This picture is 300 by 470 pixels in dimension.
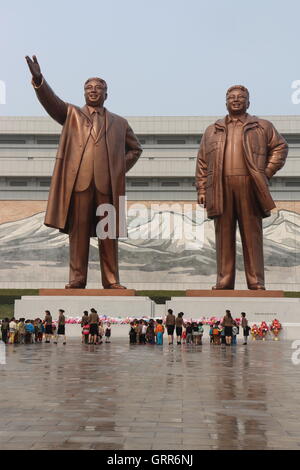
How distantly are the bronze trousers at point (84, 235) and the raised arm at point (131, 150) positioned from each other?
1.51 metres

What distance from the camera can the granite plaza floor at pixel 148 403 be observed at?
15.5 feet

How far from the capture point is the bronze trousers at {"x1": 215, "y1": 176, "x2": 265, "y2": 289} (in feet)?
60.5

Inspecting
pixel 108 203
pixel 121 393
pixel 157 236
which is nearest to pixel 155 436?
pixel 121 393

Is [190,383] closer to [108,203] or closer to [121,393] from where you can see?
[121,393]

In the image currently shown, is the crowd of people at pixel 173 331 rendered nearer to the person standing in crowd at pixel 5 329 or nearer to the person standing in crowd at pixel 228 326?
the person standing in crowd at pixel 228 326

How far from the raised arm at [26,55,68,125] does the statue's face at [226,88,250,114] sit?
4.52 metres

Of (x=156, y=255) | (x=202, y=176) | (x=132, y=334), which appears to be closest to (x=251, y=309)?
(x=202, y=176)

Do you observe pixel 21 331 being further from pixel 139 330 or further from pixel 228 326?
pixel 228 326

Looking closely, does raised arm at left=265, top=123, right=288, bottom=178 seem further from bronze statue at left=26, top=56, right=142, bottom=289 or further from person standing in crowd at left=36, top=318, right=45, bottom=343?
person standing in crowd at left=36, top=318, right=45, bottom=343

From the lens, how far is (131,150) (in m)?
19.0

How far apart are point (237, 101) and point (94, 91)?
394cm

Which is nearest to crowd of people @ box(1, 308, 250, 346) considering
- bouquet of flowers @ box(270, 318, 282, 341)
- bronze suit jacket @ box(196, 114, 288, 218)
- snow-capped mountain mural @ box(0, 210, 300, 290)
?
bouquet of flowers @ box(270, 318, 282, 341)

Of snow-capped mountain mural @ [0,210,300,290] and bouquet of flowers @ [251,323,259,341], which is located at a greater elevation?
snow-capped mountain mural @ [0,210,300,290]

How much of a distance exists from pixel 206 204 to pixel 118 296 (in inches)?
141
